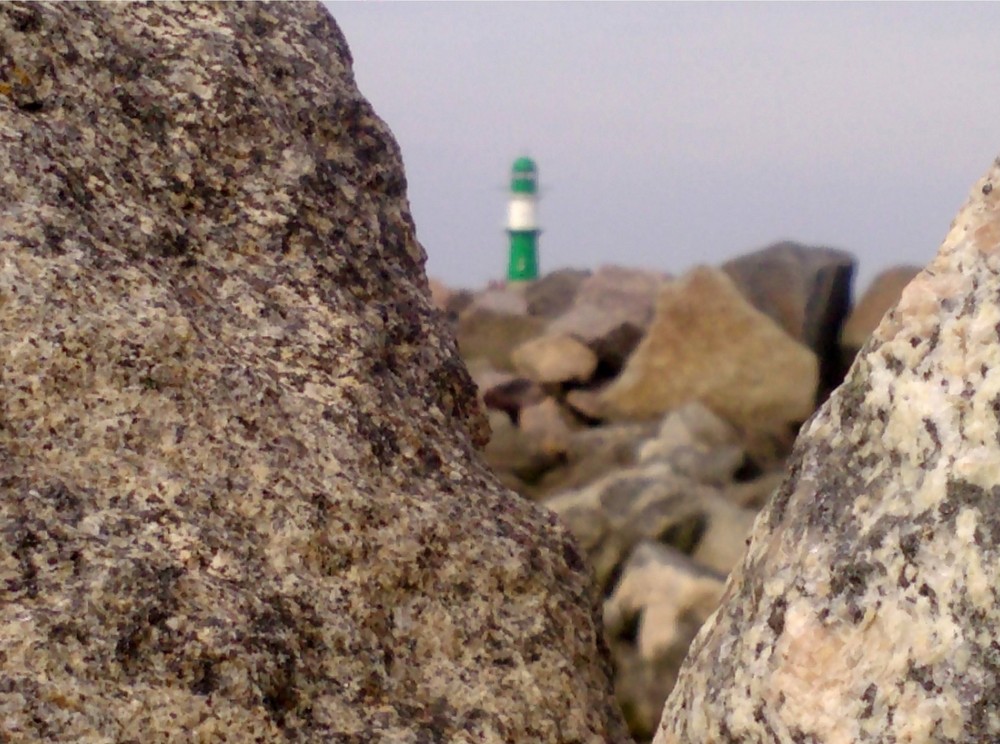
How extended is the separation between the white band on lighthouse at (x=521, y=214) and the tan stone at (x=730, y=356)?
3663mm

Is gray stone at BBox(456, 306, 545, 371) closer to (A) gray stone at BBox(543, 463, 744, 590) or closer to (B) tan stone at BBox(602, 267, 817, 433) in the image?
(B) tan stone at BBox(602, 267, 817, 433)

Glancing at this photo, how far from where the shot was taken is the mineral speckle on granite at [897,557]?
63 centimetres

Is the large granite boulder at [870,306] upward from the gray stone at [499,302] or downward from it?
upward

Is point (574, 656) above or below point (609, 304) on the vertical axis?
above

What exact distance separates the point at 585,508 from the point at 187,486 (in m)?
2.45

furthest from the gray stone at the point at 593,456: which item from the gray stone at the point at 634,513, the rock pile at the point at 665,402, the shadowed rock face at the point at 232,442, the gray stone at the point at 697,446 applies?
the shadowed rock face at the point at 232,442

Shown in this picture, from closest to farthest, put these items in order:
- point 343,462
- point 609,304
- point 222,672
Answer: point 222,672 → point 343,462 → point 609,304

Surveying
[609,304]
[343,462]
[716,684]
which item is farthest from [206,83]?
[609,304]

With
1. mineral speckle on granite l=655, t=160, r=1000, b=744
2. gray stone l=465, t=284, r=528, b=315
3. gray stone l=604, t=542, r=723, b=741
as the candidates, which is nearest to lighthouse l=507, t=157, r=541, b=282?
gray stone l=465, t=284, r=528, b=315

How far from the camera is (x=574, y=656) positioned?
0.97m

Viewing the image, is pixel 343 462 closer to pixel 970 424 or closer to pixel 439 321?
pixel 439 321

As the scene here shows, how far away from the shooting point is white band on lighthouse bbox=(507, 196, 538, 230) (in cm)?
780

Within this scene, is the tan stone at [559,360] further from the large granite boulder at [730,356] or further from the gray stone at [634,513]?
the gray stone at [634,513]

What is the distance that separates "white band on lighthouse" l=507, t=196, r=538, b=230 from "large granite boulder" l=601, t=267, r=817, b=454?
144 inches
